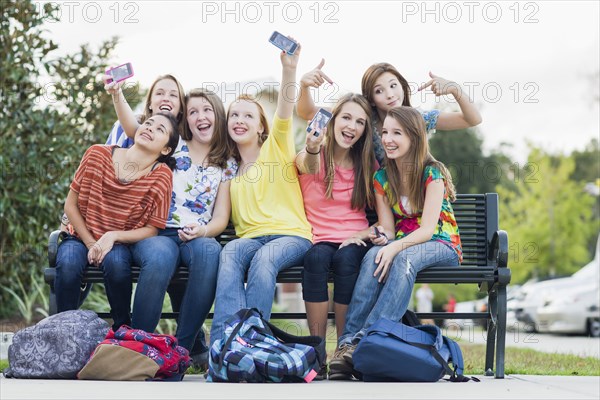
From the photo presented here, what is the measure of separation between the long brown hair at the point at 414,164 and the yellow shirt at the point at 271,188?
1.85 ft

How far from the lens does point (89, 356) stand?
4230 millimetres

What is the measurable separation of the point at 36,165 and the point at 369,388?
513 centimetres

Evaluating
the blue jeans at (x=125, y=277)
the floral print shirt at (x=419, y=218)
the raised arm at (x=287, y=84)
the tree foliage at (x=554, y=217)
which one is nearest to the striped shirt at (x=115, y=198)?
the blue jeans at (x=125, y=277)

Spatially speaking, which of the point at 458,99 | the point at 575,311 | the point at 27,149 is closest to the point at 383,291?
the point at 458,99

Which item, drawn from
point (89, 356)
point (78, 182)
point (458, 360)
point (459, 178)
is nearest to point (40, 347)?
point (89, 356)

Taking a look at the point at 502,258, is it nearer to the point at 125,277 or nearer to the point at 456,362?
the point at 456,362

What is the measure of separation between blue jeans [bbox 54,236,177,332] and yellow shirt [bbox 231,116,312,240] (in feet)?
1.79

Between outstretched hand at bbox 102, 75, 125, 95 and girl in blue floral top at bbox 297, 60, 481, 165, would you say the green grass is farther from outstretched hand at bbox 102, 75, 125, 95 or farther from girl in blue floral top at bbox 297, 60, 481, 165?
outstretched hand at bbox 102, 75, 125, 95

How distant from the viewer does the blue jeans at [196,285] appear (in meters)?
4.52

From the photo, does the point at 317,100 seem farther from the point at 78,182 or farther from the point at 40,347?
the point at 40,347

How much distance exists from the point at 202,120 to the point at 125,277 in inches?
45.8

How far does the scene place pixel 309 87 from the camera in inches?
201

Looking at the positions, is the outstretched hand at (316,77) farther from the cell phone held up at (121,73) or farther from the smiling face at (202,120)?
the cell phone held up at (121,73)

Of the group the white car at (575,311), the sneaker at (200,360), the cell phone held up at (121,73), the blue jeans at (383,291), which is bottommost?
the white car at (575,311)
